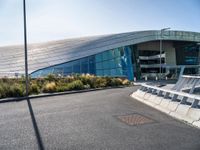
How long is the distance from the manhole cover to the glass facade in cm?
2809

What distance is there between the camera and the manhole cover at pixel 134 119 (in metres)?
7.87

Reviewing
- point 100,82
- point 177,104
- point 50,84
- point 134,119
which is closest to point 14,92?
point 50,84

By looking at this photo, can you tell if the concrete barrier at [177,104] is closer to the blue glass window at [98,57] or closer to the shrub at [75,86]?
the shrub at [75,86]

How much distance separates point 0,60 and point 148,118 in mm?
42443

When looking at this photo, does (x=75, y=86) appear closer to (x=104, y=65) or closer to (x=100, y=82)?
Answer: (x=100, y=82)

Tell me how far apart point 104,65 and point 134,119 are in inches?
1248

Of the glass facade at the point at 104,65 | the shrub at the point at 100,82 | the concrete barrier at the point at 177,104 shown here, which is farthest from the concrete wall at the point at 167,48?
the concrete barrier at the point at 177,104

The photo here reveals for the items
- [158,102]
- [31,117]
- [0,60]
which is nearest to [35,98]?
[31,117]

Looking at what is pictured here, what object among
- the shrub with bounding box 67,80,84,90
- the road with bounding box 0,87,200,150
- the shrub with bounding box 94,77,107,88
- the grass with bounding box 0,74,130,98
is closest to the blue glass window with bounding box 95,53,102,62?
the grass with bounding box 0,74,130,98

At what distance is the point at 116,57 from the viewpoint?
40.8 meters

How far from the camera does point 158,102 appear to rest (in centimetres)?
1090

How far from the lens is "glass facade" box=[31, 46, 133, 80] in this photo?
37169 millimetres

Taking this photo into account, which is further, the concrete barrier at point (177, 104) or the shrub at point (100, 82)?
the shrub at point (100, 82)

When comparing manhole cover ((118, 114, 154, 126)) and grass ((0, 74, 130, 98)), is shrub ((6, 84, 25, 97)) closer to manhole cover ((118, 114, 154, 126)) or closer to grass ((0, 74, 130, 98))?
grass ((0, 74, 130, 98))
